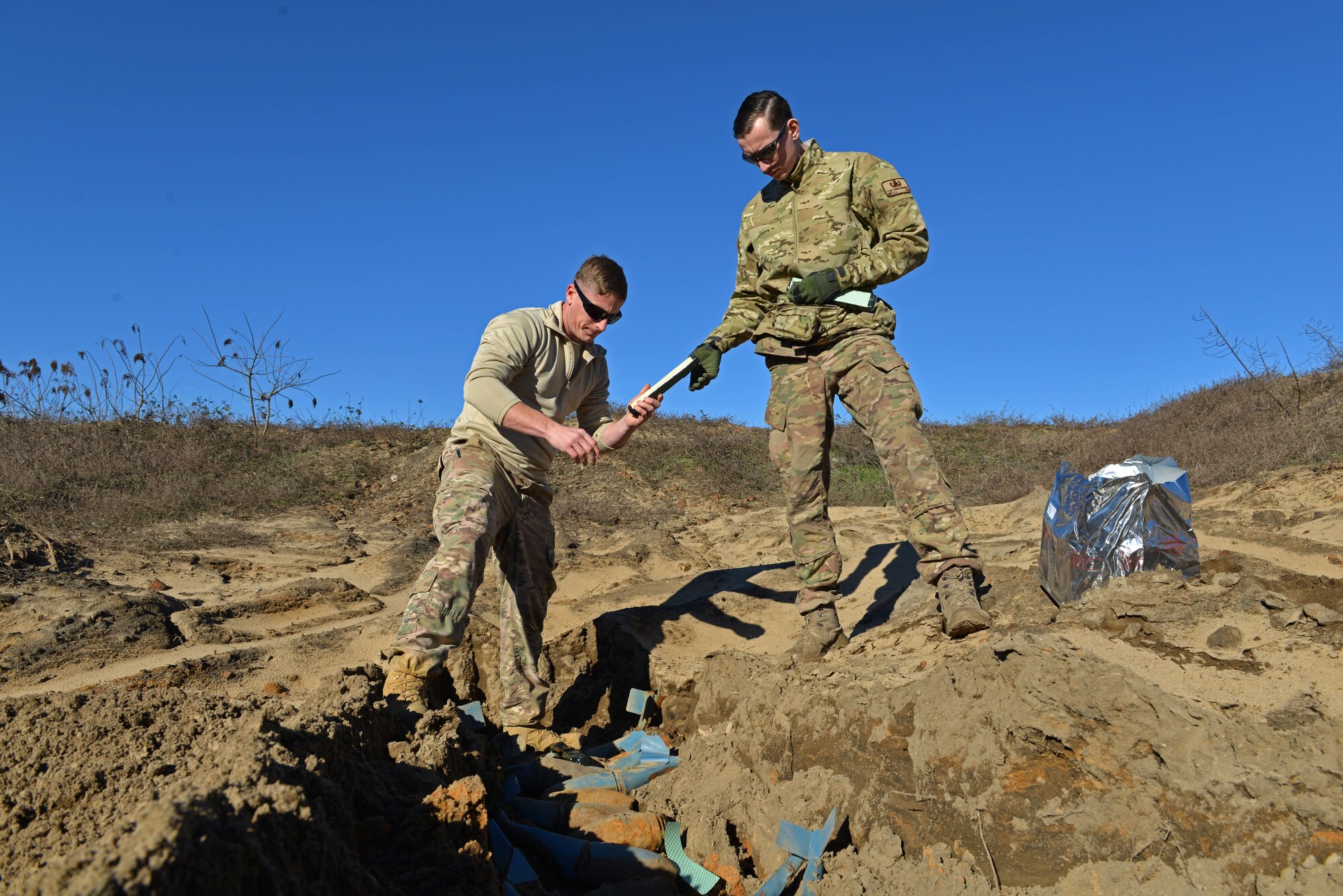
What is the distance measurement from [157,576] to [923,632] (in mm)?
5461

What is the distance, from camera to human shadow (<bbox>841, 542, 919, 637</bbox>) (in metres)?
4.07

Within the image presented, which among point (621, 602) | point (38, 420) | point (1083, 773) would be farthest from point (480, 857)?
point (38, 420)

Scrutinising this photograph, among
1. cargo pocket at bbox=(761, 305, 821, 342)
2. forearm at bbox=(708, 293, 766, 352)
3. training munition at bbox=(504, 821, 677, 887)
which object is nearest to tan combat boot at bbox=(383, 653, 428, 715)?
training munition at bbox=(504, 821, 677, 887)

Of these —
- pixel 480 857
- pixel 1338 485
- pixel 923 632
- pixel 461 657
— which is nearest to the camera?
pixel 480 857

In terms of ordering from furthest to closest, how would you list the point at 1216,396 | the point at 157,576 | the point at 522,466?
the point at 1216,396
the point at 157,576
the point at 522,466

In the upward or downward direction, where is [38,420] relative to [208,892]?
upward

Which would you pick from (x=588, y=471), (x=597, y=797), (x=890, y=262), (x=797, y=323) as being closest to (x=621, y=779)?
(x=597, y=797)

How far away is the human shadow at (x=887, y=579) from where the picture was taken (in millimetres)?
4066

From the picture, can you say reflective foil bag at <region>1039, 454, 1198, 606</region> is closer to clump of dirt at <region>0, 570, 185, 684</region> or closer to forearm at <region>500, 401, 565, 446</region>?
forearm at <region>500, 401, 565, 446</region>

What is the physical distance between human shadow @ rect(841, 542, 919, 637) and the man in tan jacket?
54.8 inches

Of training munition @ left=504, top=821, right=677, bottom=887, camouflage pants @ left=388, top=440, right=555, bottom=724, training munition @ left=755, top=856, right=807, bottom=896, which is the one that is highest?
camouflage pants @ left=388, top=440, right=555, bottom=724

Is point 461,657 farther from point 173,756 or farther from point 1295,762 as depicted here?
point 1295,762

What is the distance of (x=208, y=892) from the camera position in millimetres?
1117

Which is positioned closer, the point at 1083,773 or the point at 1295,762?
the point at 1295,762
